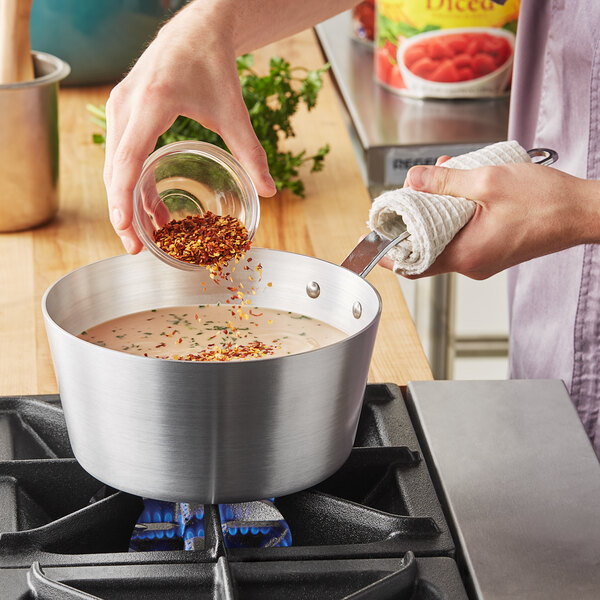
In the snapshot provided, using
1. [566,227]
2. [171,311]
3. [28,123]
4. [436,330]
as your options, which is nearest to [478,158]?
[566,227]

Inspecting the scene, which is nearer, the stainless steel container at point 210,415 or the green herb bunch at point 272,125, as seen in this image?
the stainless steel container at point 210,415

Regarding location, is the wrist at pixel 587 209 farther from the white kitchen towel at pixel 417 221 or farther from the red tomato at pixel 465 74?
the red tomato at pixel 465 74

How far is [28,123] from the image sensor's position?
133 cm

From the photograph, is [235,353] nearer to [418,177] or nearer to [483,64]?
[418,177]

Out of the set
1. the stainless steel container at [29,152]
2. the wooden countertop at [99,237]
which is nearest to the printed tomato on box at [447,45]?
the wooden countertop at [99,237]

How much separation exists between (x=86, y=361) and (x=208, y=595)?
0.57 ft

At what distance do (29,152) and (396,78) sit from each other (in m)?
0.81

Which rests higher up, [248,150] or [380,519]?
[248,150]

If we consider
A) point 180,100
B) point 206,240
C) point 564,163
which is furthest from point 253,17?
point 564,163

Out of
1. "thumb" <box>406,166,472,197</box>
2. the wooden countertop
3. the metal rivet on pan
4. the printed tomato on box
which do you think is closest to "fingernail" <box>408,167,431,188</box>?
"thumb" <box>406,166,472,197</box>

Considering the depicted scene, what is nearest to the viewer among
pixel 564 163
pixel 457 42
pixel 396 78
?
pixel 564 163

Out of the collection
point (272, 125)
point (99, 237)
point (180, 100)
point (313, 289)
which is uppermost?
point (180, 100)

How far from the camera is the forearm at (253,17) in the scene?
3.26 ft

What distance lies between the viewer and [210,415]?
1.99 feet
